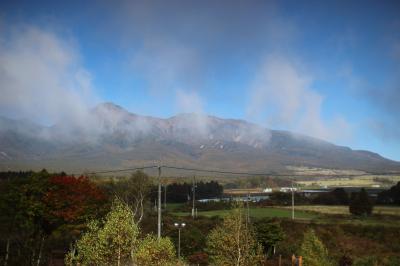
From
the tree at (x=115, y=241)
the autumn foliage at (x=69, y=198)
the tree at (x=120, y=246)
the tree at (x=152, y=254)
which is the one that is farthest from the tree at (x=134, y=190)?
the tree at (x=115, y=241)

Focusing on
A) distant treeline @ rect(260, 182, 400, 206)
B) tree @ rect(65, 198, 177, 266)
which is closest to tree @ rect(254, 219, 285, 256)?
tree @ rect(65, 198, 177, 266)

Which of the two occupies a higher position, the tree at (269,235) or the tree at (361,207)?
the tree at (361,207)

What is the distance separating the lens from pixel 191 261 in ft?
177

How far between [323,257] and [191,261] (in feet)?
74.7

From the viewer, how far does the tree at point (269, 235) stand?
58.5 metres

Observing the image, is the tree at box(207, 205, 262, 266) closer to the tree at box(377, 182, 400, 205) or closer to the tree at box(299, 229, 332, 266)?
the tree at box(299, 229, 332, 266)

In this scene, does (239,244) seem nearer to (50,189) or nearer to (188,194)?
(50,189)

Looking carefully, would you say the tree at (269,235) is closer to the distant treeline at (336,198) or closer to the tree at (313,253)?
the tree at (313,253)

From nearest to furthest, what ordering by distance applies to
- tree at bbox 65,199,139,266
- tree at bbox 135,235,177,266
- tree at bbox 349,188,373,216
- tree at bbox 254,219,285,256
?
1. tree at bbox 65,199,139,266
2. tree at bbox 135,235,177,266
3. tree at bbox 254,219,285,256
4. tree at bbox 349,188,373,216

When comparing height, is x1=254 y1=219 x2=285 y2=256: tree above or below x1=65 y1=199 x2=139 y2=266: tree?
below

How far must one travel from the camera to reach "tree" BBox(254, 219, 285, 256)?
58500mm

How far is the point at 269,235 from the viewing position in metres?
58.5

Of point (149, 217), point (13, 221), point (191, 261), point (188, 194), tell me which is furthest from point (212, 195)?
point (13, 221)

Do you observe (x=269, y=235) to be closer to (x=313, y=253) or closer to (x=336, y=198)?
(x=313, y=253)
